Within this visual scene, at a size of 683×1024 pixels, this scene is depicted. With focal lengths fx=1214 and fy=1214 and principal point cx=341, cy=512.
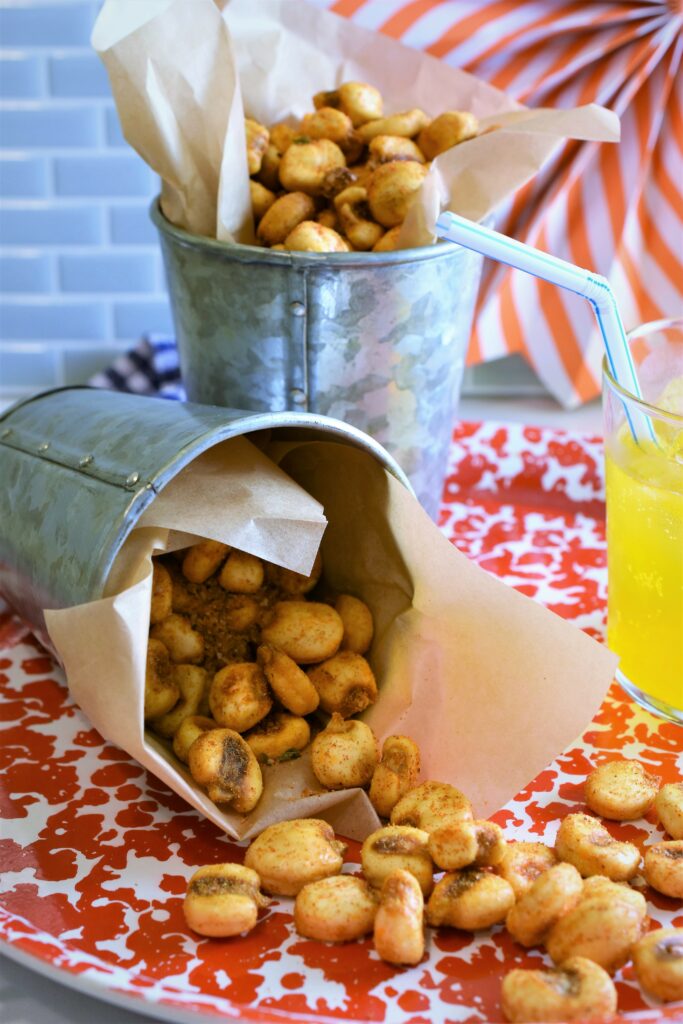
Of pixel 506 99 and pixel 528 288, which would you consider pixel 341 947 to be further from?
pixel 528 288

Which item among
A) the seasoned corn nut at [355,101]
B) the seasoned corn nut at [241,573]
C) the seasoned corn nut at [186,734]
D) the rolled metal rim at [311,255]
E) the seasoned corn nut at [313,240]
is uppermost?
the seasoned corn nut at [355,101]

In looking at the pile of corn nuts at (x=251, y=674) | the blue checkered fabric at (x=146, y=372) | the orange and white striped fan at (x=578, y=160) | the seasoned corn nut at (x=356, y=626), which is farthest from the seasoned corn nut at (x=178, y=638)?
the orange and white striped fan at (x=578, y=160)

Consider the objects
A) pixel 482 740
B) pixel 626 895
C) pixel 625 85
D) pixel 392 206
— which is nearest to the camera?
pixel 626 895

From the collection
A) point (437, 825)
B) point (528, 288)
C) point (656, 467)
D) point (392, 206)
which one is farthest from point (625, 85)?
point (437, 825)

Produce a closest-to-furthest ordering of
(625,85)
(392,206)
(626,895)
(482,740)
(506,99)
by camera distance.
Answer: (626,895)
(482,740)
(392,206)
(506,99)
(625,85)

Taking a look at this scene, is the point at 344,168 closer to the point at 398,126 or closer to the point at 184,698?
the point at 398,126

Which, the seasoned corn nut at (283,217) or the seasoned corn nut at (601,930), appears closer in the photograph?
the seasoned corn nut at (601,930)

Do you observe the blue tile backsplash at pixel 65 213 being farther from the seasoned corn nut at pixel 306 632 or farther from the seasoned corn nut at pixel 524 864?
the seasoned corn nut at pixel 524 864
